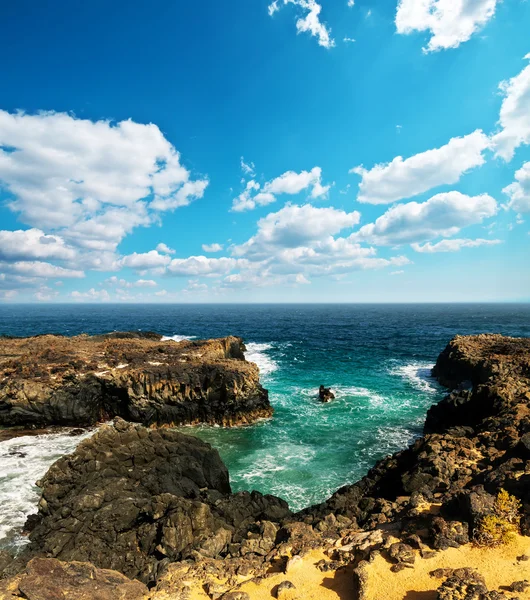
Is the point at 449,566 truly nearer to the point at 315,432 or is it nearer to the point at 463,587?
the point at 463,587

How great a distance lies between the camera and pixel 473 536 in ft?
31.5

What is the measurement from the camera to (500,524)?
31.5ft

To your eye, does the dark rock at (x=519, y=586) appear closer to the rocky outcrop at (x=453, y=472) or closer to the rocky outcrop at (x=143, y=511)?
the rocky outcrop at (x=453, y=472)

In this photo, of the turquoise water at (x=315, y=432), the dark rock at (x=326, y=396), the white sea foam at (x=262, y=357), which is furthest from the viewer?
the white sea foam at (x=262, y=357)

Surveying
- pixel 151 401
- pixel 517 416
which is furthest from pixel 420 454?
pixel 151 401

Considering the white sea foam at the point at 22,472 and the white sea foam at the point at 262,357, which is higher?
the white sea foam at the point at 262,357

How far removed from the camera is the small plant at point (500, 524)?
30.5 feet

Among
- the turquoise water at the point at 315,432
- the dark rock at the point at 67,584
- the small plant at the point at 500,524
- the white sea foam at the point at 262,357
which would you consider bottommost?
the turquoise water at the point at 315,432

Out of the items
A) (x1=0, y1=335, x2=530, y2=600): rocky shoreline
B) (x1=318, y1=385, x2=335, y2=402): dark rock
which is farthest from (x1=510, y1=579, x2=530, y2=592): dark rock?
(x1=318, y1=385, x2=335, y2=402): dark rock

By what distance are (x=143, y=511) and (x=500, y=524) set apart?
42.5 ft

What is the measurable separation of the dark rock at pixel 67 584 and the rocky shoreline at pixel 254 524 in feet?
0.13

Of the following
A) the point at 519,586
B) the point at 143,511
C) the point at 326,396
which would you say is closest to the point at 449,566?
the point at 519,586

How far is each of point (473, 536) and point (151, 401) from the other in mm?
28359

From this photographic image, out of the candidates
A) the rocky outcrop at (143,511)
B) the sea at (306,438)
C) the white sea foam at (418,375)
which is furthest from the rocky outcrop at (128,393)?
the white sea foam at (418,375)
